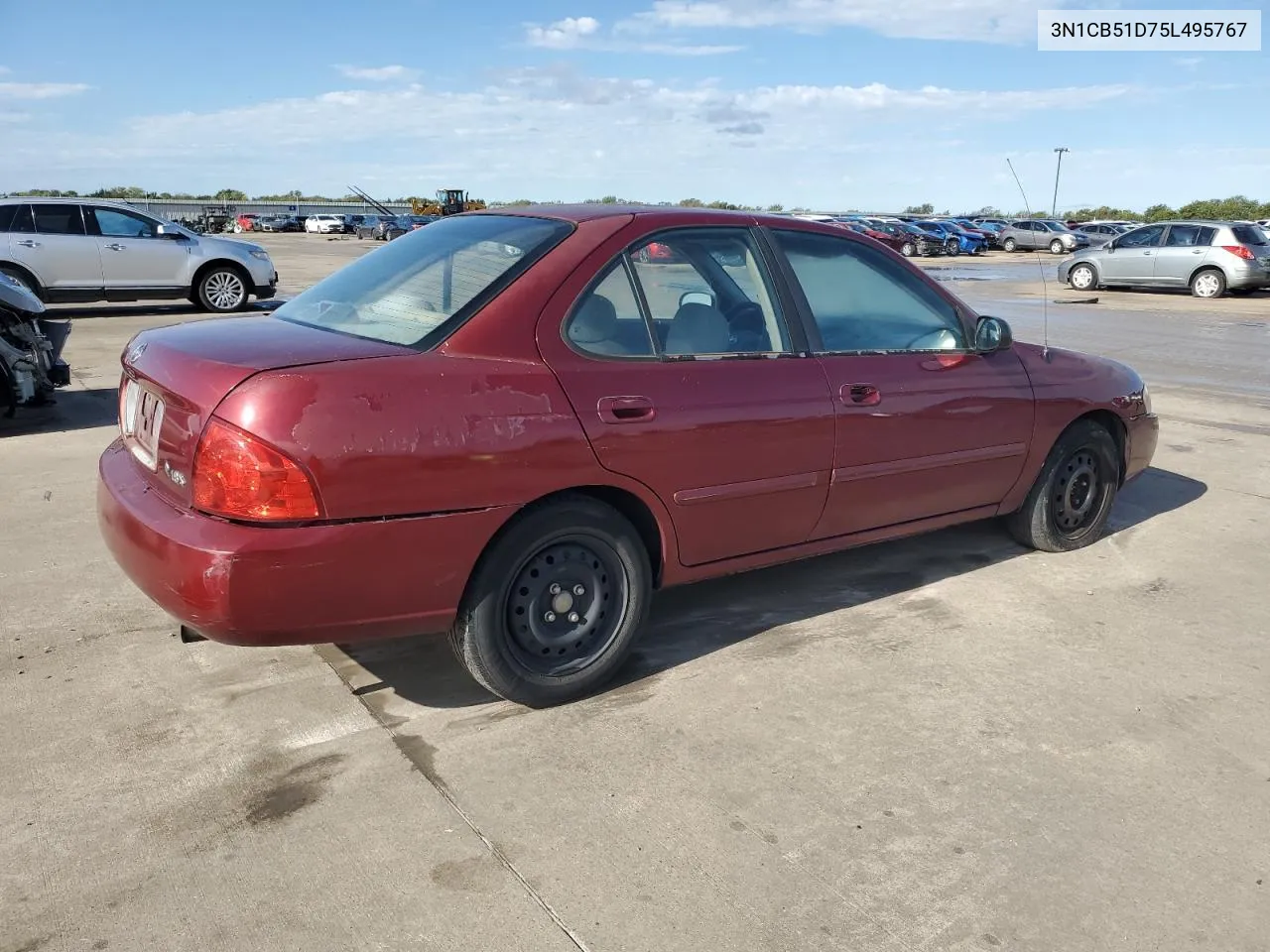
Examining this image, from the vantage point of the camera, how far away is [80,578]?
4.59 meters

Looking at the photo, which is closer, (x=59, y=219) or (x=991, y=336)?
(x=991, y=336)

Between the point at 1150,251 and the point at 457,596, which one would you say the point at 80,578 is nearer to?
the point at 457,596

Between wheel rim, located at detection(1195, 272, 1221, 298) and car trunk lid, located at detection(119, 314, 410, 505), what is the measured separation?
22.8 metres

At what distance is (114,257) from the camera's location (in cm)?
1388

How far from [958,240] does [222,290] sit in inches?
1367

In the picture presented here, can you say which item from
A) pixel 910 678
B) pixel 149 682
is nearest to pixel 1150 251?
pixel 910 678

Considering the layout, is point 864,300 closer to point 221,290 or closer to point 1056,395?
point 1056,395

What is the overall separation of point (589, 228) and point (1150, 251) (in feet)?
73.3

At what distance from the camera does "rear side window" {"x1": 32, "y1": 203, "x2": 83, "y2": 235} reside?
44.3ft

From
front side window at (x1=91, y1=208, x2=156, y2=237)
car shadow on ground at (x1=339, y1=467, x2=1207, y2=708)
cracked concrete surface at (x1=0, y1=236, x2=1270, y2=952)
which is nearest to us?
cracked concrete surface at (x1=0, y1=236, x2=1270, y2=952)

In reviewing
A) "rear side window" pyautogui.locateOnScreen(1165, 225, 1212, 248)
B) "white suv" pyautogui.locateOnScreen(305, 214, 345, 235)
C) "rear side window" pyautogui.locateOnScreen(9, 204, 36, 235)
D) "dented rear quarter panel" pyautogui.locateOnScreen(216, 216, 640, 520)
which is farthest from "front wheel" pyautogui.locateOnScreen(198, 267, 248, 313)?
"white suv" pyautogui.locateOnScreen(305, 214, 345, 235)

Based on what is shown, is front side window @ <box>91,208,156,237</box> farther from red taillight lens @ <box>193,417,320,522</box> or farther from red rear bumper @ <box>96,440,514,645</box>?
red taillight lens @ <box>193,417,320,522</box>

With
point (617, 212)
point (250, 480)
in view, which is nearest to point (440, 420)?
point (250, 480)

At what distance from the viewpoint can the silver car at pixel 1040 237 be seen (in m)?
41.6
